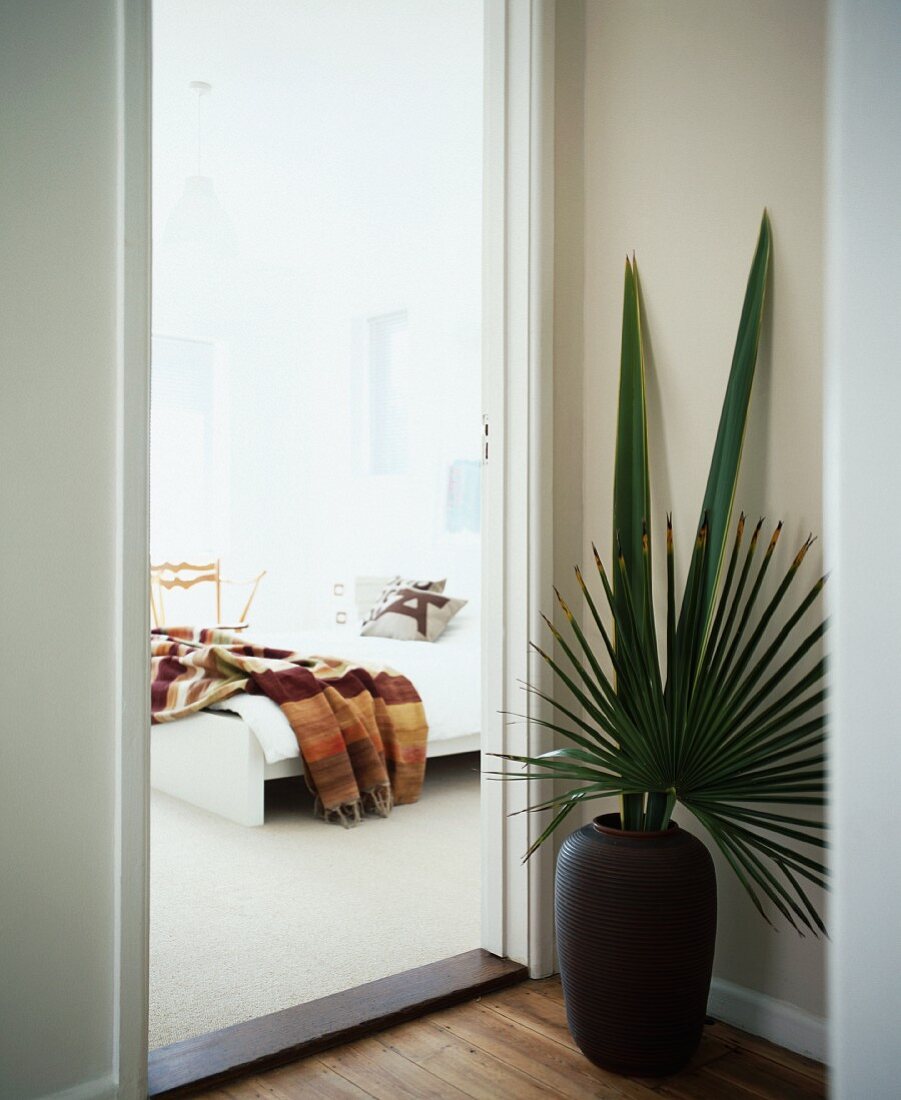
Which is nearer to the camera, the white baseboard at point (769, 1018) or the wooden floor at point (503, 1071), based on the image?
the wooden floor at point (503, 1071)

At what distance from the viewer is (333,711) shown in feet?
11.5

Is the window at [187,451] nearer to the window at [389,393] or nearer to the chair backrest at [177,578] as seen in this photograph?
the chair backrest at [177,578]

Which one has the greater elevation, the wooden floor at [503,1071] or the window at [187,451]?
the window at [187,451]

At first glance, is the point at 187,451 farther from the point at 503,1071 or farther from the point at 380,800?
the point at 503,1071

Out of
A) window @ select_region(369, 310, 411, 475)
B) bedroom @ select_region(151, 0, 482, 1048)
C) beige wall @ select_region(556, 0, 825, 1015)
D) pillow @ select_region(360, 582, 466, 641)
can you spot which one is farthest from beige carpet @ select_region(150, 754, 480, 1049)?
window @ select_region(369, 310, 411, 475)

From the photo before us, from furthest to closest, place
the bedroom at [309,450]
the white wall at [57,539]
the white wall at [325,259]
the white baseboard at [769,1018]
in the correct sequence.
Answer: the white wall at [325,259] → the bedroom at [309,450] → the white baseboard at [769,1018] → the white wall at [57,539]

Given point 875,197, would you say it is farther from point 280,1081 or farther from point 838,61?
point 280,1081


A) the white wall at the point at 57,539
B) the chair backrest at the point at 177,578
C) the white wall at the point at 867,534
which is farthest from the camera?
the chair backrest at the point at 177,578

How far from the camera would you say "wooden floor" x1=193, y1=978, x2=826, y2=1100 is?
163 cm

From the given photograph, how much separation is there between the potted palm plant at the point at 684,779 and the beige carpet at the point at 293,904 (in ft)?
2.23

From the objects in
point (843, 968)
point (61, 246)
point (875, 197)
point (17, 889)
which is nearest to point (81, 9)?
point (61, 246)

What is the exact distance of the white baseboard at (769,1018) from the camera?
68.6 inches

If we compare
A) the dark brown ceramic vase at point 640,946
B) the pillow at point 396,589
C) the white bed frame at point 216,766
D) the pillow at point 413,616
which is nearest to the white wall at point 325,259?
the pillow at point 396,589

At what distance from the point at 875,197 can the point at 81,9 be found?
1527mm
